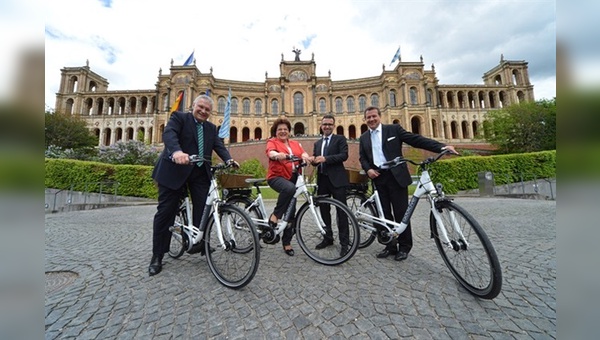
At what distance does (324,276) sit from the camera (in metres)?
3.04

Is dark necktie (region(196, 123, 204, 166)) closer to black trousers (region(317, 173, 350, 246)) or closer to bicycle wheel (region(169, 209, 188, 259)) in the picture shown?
bicycle wheel (region(169, 209, 188, 259))

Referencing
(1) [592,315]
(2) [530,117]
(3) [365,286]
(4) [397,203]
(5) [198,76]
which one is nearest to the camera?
(1) [592,315]

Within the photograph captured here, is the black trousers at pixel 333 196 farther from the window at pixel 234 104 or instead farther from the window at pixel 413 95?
Answer: the window at pixel 413 95

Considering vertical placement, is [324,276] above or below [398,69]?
below

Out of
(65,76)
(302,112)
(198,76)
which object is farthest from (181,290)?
(65,76)

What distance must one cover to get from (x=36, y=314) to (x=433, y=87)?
5526 cm

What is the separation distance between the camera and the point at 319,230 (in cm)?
373

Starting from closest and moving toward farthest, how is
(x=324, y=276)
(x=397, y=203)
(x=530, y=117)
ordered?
1. (x=324, y=276)
2. (x=397, y=203)
3. (x=530, y=117)

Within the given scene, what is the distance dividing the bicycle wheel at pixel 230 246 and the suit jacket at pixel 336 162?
149 centimetres

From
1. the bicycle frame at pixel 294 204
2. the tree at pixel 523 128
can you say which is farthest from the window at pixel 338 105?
the bicycle frame at pixel 294 204

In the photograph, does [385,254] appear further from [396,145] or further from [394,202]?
[396,145]

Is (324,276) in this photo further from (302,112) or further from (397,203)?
(302,112)

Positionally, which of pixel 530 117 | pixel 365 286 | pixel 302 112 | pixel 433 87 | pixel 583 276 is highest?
pixel 433 87

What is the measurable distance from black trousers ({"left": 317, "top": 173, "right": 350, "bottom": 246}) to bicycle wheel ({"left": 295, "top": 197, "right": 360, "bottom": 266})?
0.01 m
